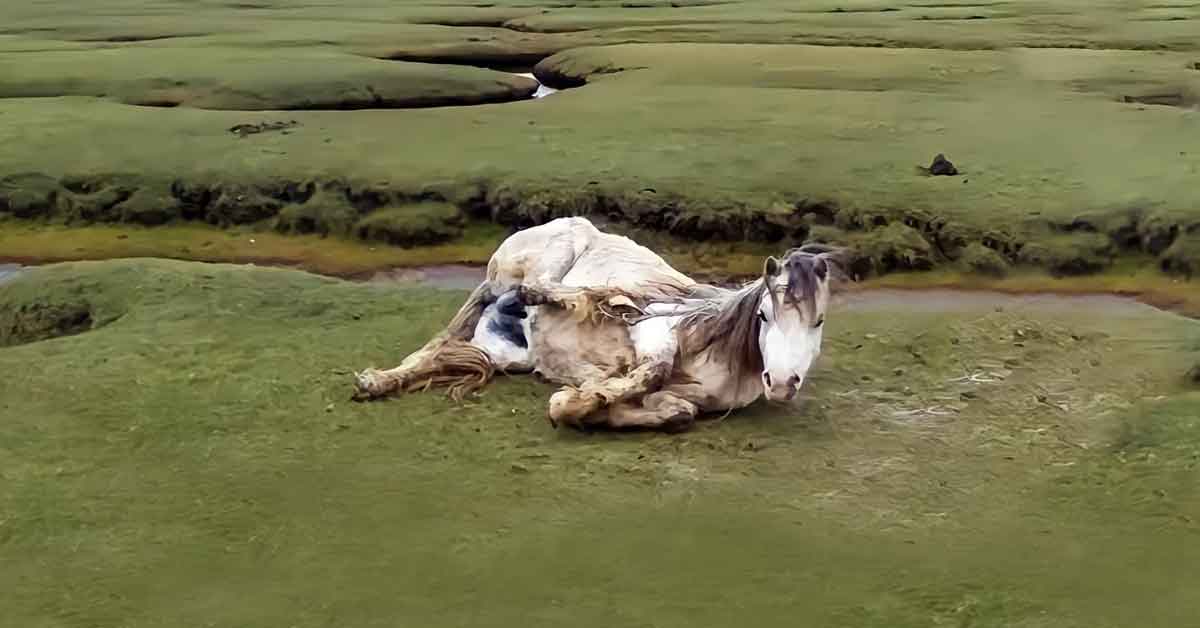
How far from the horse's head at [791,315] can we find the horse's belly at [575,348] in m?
1.07

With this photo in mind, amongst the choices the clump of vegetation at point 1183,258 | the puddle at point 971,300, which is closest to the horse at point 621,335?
the puddle at point 971,300

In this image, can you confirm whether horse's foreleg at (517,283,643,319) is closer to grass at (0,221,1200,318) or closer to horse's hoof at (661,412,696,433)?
horse's hoof at (661,412,696,433)

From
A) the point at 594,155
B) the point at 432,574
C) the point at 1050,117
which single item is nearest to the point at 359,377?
the point at 432,574

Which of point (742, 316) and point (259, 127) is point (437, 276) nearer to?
point (259, 127)

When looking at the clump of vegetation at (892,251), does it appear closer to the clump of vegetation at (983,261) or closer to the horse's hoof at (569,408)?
the clump of vegetation at (983,261)

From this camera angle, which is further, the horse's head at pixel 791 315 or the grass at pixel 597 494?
the horse's head at pixel 791 315

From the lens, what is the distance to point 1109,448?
24.1ft

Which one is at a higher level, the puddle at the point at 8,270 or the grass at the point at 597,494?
Result: the grass at the point at 597,494

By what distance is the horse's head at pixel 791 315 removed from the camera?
7.19 m

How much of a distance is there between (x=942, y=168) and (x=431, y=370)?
30.3ft

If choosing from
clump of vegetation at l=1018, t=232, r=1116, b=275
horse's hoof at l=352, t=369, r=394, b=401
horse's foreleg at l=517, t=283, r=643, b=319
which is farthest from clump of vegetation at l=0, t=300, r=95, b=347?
clump of vegetation at l=1018, t=232, r=1116, b=275

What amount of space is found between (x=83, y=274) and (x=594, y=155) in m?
7.16

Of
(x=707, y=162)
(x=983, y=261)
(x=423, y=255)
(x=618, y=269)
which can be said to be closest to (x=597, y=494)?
(x=618, y=269)

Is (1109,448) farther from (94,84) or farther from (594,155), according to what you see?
(94,84)
